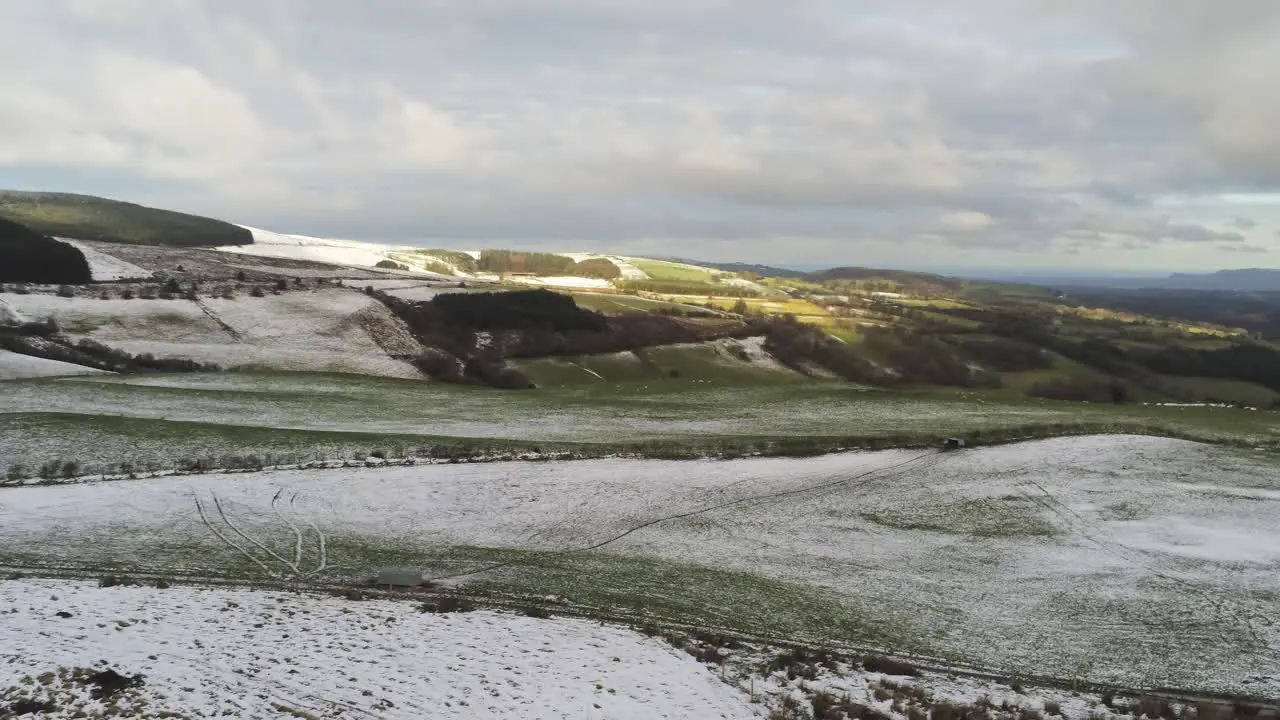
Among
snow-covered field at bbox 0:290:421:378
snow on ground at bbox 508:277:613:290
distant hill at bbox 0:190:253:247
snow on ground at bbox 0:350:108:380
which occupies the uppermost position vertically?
distant hill at bbox 0:190:253:247

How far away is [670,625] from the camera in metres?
21.6

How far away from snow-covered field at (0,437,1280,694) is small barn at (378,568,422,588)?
1974 mm

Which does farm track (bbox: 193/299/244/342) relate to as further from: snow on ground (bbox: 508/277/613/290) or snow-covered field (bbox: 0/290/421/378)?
snow on ground (bbox: 508/277/613/290)

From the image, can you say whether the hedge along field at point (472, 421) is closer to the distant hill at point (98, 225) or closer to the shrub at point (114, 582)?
the shrub at point (114, 582)

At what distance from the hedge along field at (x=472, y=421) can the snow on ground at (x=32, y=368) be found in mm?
4133

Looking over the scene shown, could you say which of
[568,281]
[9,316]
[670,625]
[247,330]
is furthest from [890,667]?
[568,281]

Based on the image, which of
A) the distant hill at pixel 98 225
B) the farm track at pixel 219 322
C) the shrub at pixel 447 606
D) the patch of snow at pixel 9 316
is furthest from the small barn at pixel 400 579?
the distant hill at pixel 98 225

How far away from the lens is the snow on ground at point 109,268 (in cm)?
9550

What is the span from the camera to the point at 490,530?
30984 mm

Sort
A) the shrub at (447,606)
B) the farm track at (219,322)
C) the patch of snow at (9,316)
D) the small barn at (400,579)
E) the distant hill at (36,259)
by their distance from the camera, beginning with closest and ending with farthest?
the shrub at (447,606) < the small barn at (400,579) < the patch of snow at (9,316) < the farm track at (219,322) < the distant hill at (36,259)

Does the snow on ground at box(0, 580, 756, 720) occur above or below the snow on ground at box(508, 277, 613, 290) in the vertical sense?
below

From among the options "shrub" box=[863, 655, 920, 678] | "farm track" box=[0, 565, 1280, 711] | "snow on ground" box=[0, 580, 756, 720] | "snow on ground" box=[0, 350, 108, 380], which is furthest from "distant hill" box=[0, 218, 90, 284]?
"shrub" box=[863, 655, 920, 678]

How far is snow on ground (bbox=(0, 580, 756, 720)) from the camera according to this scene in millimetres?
16109

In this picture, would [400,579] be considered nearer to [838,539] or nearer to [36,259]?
[838,539]
